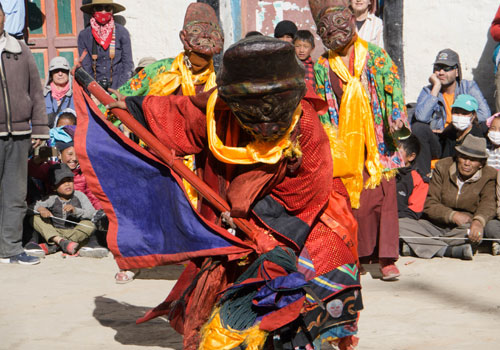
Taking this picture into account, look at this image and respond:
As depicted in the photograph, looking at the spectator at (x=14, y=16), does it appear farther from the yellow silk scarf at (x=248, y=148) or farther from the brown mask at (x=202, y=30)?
the yellow silk scarf at (x=248, y=148)

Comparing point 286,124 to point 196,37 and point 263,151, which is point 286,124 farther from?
point 196,37

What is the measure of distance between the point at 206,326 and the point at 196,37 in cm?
249

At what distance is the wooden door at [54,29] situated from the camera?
A: 34.4ft

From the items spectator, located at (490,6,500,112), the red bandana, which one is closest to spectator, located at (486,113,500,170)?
spectator, located at (490,6,500,112)

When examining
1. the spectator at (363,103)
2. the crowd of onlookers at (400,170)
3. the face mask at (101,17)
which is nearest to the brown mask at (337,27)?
the spectator at (363,103)

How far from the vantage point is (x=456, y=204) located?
25.3 feet

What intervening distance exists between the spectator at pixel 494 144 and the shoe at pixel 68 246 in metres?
4.25

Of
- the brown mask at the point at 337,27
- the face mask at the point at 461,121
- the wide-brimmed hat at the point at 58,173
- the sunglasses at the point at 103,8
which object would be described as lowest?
the wide-brimmed hat at the point at 58,173

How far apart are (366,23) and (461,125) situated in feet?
5.26

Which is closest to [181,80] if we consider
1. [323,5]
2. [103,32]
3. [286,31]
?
[323,5]

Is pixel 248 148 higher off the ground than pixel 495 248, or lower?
higher

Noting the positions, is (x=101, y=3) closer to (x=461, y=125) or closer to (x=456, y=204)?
(x=461, y=125)

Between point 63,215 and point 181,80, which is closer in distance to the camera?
point 181,80

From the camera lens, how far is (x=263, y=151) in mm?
3641
